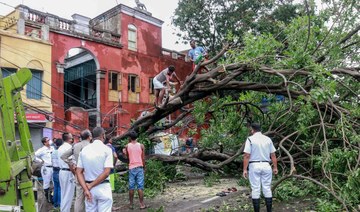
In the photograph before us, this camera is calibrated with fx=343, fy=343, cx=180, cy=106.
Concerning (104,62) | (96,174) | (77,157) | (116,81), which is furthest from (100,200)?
(116,81)

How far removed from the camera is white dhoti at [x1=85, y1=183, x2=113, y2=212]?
466 cm

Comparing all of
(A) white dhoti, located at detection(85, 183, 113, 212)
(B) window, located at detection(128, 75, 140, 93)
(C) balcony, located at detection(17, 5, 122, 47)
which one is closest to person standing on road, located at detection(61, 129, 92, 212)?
(A) white dhoti, located at detection(85, 183, 113, 212)

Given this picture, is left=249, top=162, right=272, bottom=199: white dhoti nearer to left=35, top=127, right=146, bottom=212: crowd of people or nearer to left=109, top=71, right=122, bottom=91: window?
left=35, top=127, right=146, bottom=212: crowd of people

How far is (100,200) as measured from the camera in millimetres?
4699

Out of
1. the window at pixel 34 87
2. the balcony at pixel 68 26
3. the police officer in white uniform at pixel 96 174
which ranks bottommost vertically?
the police officer in white uniform at pixel 96 174

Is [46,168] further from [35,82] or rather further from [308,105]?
[35,82]

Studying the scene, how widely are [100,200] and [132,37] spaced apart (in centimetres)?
1951

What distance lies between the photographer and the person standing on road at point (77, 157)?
566cm

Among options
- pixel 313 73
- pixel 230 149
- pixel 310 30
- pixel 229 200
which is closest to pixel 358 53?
pixel 310 30

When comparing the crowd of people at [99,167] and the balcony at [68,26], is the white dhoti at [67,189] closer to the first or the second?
the crowd of people at [99,167]

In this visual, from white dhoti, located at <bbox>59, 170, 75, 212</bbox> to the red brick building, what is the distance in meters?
11.4

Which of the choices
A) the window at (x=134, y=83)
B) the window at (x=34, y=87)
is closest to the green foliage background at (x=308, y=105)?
the window at (x=34, y=87)

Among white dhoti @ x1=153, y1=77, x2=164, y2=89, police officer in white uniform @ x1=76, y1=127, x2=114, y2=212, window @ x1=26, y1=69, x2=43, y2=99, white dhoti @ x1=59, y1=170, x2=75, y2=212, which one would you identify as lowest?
white dhoti @ x1=59, y1=170, x2=75, y2=212

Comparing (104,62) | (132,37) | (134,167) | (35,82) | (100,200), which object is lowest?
(100,200)
